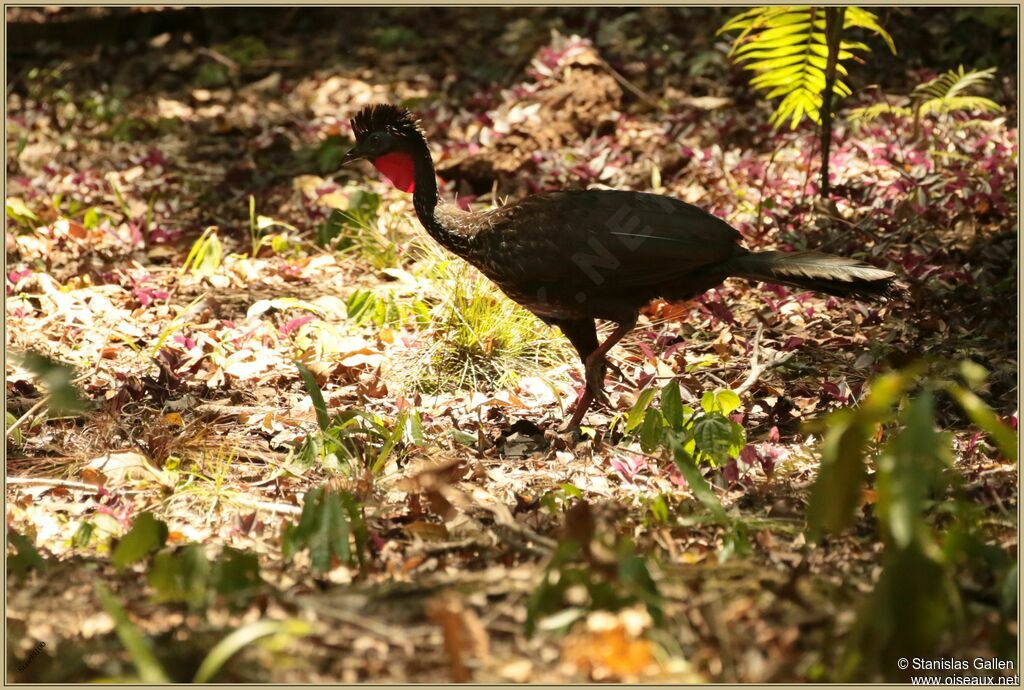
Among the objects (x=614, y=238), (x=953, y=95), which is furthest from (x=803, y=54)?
(x=614, y=238)

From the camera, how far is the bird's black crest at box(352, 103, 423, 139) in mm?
4789

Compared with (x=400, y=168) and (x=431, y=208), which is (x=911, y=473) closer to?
(x=431, y=208)

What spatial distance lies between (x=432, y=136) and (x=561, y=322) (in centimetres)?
364

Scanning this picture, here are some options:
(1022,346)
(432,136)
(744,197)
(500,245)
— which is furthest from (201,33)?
(1022,346)

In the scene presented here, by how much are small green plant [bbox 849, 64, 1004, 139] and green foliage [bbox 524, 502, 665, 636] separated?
451 cm

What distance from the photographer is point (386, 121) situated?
4.82m

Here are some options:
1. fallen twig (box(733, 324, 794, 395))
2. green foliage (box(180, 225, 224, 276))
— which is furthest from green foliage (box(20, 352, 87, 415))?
green foliage (box(180, 225, 224, 276))

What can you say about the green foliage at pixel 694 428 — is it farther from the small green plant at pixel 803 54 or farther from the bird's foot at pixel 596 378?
the small green plant at pixel 803 54

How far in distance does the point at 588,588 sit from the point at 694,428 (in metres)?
1.19

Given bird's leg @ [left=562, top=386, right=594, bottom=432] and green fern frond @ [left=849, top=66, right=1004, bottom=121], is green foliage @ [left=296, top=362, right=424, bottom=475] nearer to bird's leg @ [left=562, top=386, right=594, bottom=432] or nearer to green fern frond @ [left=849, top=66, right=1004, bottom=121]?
bird's leg @ [left=562, top=386, right=594, bottom=432]

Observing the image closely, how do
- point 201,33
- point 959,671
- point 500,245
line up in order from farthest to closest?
point 201,33 < point 500,245 < point 959,671

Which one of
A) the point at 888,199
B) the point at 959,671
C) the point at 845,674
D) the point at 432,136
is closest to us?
the point at 845,674

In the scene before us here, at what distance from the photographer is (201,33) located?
9836 millimetres

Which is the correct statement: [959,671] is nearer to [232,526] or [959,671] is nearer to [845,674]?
[845,674]
